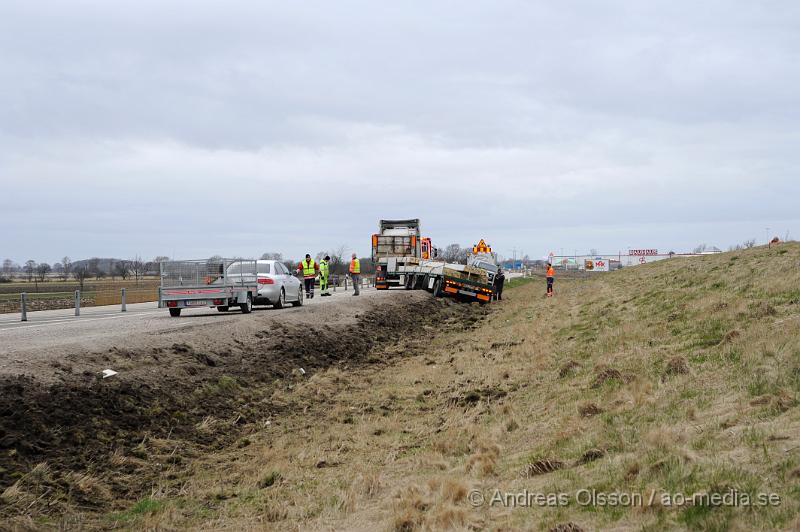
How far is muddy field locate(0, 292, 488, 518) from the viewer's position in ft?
26.8

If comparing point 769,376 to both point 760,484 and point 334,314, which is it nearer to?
point 760,484

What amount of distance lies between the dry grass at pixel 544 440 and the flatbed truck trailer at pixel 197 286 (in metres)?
8.10

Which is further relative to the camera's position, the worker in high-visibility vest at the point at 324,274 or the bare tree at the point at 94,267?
the bare tree at the point at 94,267

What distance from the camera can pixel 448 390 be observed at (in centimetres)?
1377

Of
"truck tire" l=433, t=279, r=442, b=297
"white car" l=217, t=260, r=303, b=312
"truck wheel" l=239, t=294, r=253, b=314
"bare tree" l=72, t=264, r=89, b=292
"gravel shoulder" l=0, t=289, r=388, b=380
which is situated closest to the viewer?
"gravel shoulder" l=0, t=289, r=388, b=380

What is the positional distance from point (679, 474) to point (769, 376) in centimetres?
312

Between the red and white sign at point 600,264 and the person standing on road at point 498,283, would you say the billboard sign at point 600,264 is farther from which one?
the person standing on road at point 498,283

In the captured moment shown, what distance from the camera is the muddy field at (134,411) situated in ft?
26.8

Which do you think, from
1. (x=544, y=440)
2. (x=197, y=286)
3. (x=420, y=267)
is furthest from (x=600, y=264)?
(x=544, y=440)

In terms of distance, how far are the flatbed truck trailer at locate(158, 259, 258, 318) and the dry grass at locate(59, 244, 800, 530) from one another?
26.6 feet

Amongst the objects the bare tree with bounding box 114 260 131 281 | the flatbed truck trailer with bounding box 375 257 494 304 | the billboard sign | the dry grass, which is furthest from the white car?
the billboard sign

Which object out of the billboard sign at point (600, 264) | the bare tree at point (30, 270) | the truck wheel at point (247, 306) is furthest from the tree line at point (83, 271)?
the billboard sign at point (600, 264)

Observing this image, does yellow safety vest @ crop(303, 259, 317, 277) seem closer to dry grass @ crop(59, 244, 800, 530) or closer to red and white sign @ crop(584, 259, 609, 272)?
dry grass @ crop(59, 244, 800, 530)

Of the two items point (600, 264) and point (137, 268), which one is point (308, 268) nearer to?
point (137, 268)
